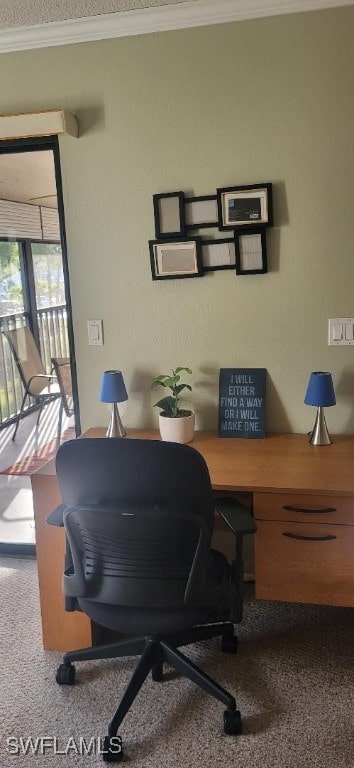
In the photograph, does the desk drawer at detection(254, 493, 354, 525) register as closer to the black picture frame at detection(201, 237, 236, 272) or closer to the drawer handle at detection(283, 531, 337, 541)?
the drawer handle at detection(283, 531, 337, 541)

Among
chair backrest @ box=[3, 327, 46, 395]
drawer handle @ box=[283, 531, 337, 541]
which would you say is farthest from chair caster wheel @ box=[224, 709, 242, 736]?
chair backrest @ box=[3, 327, 46, 395]

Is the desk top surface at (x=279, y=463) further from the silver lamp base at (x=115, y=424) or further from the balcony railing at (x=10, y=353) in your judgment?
the balcony railing at (x=10, y=353)

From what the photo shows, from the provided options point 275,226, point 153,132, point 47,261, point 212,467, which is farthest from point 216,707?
point 153,132

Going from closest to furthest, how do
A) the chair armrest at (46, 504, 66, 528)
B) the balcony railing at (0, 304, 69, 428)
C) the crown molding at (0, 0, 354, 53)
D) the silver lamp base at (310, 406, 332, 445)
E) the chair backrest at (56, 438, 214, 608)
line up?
the chair backrest at (56, 438, 214, 608) < the chair armrest at (46, 504, 66, 528) < the crown molding at (0, 0, 354, 53) < the silver lamp base at (310, 406, 332, 445) < the balcony railing at (0, 304, 69, 428)

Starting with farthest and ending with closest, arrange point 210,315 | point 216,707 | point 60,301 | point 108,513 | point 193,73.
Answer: point 60,301, point 210,315, point 193,73, point 216,707, point 108,513

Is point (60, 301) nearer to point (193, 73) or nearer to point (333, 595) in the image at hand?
point (193, 73)

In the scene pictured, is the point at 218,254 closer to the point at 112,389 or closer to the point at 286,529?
the point at 112,389

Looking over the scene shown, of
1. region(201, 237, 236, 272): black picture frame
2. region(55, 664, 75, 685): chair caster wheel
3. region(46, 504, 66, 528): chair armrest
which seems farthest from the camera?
region(201, 237, 236, 272): black picture frame

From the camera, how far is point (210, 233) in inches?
99.0

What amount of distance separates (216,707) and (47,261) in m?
1.93

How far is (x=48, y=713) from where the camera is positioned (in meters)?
2.02

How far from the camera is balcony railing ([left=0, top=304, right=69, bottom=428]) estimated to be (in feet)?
9.32

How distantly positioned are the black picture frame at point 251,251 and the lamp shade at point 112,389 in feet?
2.16

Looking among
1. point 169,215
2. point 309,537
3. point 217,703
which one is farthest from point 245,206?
point 217,703
